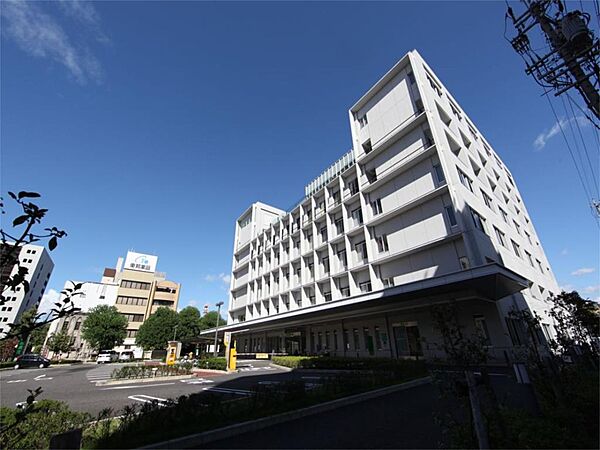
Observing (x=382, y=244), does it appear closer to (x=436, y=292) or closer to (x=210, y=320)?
(x=436, y=292)

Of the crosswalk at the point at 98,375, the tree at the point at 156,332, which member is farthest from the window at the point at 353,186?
the tree at the point at 156,332

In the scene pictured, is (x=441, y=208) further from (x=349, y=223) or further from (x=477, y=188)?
(x=349, y=223)

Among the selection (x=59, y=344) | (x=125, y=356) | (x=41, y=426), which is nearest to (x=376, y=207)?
Answer: (x=41, y=426)

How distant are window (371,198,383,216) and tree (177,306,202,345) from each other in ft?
140

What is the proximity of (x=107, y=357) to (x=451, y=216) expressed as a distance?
5599 centimetres

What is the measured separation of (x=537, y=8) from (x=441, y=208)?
41.1ft

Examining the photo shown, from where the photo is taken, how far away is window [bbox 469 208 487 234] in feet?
68.3

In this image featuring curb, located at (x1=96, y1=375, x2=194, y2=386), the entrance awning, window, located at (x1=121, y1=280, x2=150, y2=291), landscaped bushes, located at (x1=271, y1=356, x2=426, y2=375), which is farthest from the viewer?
window, located at (x1=121, y1=280, x2=150, y2=291)

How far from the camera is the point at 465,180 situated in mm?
23922

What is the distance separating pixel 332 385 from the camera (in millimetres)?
9789

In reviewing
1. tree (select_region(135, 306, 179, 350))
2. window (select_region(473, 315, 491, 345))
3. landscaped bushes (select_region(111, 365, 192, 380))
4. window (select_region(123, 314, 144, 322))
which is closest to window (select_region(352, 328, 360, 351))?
window (select_region(473, 315, 491, 345))

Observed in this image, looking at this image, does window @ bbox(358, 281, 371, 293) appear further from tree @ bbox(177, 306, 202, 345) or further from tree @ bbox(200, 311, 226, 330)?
tree @ bbox(200, 311, 226, 330)

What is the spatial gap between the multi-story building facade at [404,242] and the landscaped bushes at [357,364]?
3059 millimetres

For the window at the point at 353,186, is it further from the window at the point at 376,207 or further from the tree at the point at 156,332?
the tree at the point at 156,332
